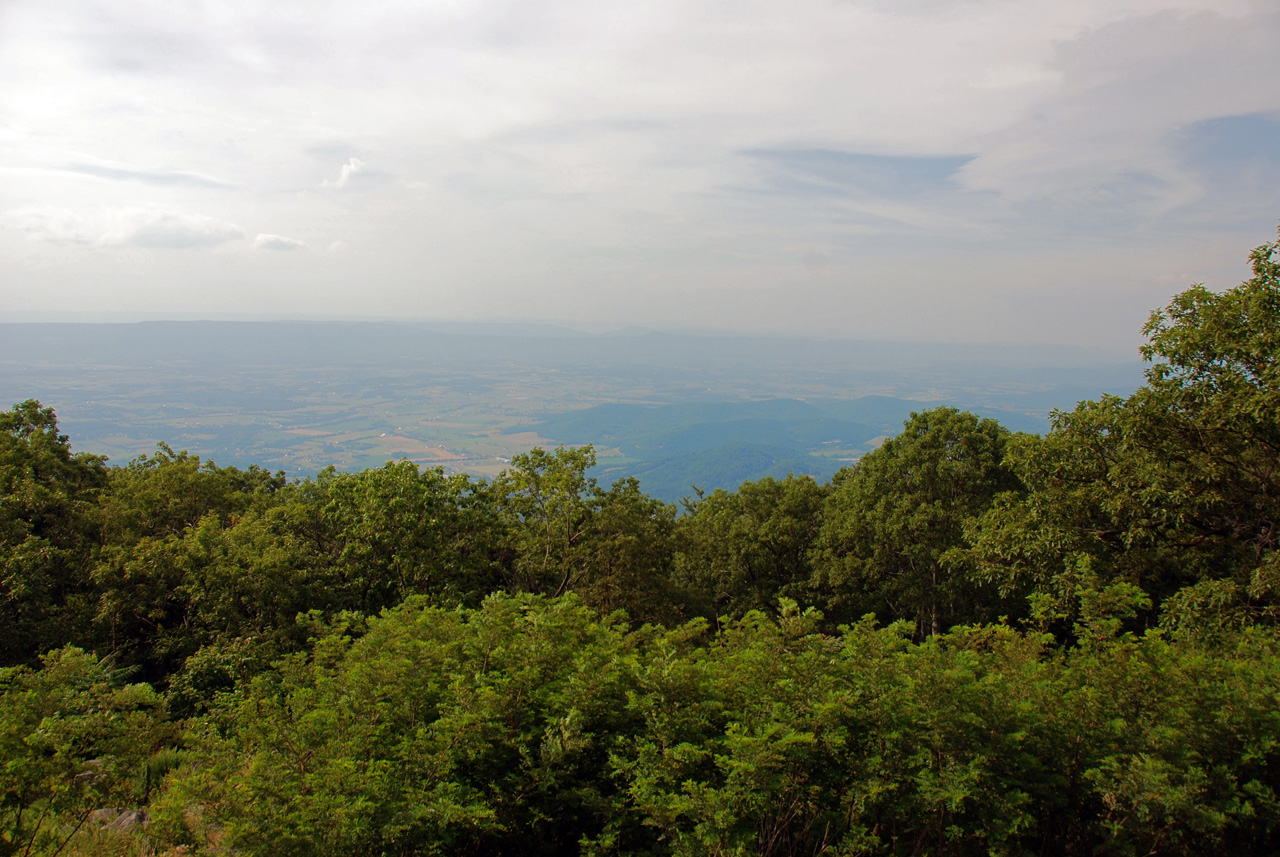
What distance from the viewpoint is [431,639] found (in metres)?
8.86

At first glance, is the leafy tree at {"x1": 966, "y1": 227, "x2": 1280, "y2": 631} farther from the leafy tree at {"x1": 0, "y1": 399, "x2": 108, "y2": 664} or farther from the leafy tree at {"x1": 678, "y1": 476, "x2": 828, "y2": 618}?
the leafy tree at {"x1": 0, "y1": 399, "x2": 108, "y2": 664}

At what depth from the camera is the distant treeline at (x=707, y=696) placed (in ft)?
19.2

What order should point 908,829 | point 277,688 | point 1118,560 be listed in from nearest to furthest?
point 908,829 → point 277,688 → point 1118,560

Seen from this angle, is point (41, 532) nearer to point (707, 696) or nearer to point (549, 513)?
point (549, 513)

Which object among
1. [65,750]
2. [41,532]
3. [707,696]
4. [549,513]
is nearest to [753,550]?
[549,513]

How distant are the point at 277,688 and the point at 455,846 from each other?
4938mm

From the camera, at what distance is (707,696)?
7.34 meters

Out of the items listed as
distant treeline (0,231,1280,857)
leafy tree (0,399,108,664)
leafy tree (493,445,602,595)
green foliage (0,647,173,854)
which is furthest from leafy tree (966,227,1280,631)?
leafy tree (0,399,108,664)

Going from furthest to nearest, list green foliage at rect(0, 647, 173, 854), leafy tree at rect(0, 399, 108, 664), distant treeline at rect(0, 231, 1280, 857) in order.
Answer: leafy tree at rect(0, 399, 108, 664)
green foliage at rect(0, 647, 173, 854)
distant treeline at rect(0, 231, 1280, 857)

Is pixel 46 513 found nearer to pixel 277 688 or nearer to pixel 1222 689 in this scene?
pixel 277 688

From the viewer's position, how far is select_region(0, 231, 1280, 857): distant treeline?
19.2 ft

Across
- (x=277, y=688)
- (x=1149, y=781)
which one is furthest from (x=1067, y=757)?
(x=277, y=688)

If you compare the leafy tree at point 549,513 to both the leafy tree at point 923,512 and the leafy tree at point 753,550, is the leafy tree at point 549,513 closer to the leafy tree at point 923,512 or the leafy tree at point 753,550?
the leafy tree at point 753,550

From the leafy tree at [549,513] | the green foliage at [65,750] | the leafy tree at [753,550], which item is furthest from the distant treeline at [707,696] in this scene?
the leafy tree at [753,550]
